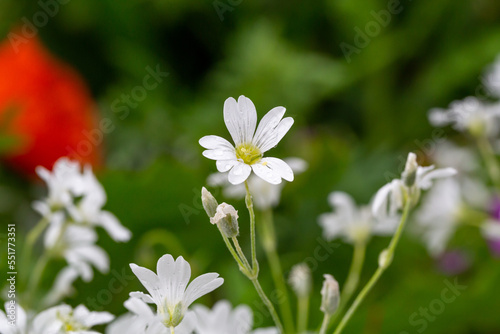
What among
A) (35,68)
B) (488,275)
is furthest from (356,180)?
(35,68)

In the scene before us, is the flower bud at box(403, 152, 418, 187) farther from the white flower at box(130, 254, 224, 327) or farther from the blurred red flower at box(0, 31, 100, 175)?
the blurred red flower at box(0, 31, 100, 175)

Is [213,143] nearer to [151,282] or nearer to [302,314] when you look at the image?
[151,282]

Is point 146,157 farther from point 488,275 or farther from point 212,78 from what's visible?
point 488,275

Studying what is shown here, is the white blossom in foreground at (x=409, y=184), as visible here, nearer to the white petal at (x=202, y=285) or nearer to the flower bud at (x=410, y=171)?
the flower bud at (x=410, y=171)

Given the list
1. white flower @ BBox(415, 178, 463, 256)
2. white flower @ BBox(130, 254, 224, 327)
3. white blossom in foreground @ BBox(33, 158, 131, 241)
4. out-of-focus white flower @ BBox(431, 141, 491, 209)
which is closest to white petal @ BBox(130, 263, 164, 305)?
white flower @ BBox(130, 254, 224, 327)

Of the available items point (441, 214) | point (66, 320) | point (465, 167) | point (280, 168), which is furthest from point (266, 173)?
point (465, 167)
